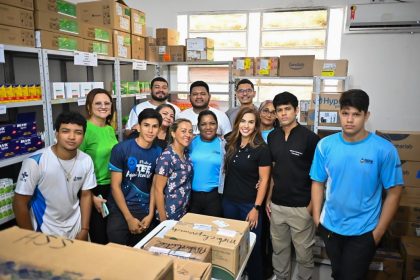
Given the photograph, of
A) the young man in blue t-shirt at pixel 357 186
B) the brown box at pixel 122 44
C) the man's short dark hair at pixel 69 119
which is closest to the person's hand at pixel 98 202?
the man's short dark hair at pixel 69 119

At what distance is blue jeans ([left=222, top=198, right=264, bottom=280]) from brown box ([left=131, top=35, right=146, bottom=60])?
7.43 ft

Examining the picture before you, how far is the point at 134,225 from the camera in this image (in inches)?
83.0

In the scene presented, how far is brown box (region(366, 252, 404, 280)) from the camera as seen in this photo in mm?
2496

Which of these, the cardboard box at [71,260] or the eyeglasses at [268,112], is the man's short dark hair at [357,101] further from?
the cardboard box at [71,260]

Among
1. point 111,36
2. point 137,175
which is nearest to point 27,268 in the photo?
point 137,175

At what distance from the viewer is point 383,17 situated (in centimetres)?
363

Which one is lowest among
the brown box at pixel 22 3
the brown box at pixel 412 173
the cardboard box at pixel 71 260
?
the brown box at pixel 412 173

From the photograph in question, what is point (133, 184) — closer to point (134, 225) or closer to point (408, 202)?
point (134, 225)

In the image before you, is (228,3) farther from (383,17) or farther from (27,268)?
(27,268)

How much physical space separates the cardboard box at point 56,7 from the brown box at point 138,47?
1064 mm

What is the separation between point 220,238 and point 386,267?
1.90 metres

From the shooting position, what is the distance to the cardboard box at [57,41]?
2.20 metres

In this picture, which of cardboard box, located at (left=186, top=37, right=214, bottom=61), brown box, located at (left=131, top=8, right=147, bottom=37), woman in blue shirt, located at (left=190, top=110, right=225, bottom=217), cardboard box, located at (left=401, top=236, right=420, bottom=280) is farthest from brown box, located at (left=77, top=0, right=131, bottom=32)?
cardboard box, located at (left=401, top=236, right=420, bottom=280)

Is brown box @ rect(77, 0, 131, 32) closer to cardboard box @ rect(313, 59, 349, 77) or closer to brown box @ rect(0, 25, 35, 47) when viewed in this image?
brown box @ rect(0, 25, 35, 47)
